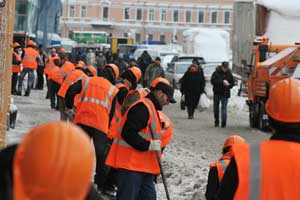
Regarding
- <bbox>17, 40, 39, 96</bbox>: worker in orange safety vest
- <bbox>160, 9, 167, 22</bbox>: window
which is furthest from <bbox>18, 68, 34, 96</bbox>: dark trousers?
<bbox>160, 9, 167, 22</bbox>: window

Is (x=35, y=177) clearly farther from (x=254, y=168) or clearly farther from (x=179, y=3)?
(x=179, y=3)

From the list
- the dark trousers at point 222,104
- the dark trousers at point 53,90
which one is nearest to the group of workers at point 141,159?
the dark trousers at point 222,104

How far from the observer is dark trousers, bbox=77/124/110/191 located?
10.9 meters

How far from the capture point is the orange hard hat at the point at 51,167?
9.66 feet

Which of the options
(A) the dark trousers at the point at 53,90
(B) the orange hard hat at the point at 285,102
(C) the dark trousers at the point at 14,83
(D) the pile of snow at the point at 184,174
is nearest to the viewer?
(B) the orange hard hat at the point at 285,102

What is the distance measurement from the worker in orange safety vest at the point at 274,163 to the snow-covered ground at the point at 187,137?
5875 millimetres

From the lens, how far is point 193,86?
24.3 m

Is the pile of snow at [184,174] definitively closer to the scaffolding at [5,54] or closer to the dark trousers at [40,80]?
the scaffolding at [5,54]

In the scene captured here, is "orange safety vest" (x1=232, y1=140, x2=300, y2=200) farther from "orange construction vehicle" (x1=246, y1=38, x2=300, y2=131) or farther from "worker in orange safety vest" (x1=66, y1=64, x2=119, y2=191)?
"orange construction vehicle" (x1=246, y1=38, x2=300, y2=131)

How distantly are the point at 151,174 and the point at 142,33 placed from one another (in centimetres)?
11134

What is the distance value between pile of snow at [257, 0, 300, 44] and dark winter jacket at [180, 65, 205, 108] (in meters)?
2.74

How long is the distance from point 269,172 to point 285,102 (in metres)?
0.40

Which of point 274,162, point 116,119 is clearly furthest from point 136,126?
point 274,162

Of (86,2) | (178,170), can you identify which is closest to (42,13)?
(178,170)
